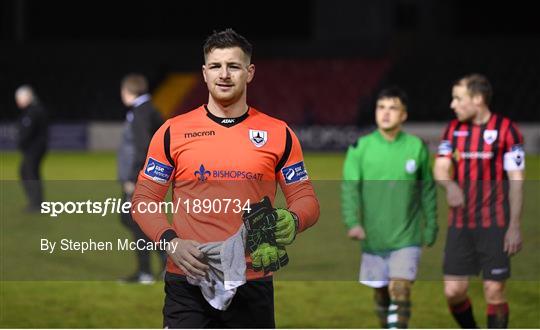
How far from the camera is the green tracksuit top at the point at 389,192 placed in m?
6.46

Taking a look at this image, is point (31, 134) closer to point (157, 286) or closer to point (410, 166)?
point (157, 286)

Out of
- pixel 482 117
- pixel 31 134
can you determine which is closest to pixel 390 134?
pixel 482 117

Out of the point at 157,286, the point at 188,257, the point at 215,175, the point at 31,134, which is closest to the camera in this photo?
the point at 188,257

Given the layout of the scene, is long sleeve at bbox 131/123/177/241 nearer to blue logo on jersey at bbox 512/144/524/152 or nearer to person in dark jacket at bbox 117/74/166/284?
blue logo on jersey at bbox 512/144/524/152

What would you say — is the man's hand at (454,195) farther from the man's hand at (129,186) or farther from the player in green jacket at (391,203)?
the man's hand at (129,186)

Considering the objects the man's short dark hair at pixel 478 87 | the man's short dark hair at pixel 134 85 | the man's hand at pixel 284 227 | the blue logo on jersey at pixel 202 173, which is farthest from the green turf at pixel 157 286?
the man's short dark hair at pixel 134 85

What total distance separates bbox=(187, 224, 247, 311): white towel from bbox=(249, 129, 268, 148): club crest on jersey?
338mm

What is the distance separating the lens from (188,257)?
157 inches

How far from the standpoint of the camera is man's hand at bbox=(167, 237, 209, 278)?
13.1 ft

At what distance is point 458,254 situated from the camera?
22.2 feet

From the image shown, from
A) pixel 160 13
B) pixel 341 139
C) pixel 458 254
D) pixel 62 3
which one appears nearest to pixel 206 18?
pixel 160 13

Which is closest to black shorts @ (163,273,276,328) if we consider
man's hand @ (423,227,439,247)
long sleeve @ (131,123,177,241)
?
long sleeve @ (131,123,177,241)

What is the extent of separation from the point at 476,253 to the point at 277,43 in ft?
103

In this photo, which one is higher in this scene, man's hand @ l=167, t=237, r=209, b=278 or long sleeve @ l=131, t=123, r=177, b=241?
long sleeve @ l=131, t=123, r=177, b=241
